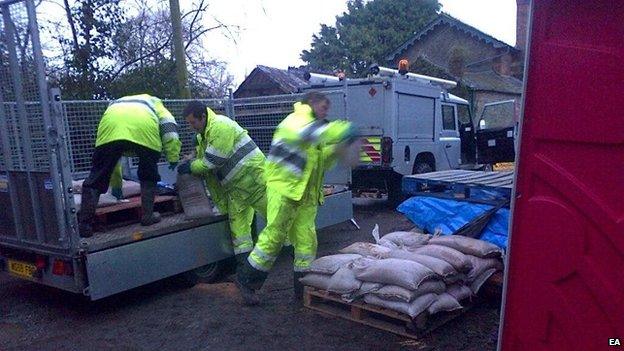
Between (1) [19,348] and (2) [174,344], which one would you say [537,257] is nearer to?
(2) [174,344]

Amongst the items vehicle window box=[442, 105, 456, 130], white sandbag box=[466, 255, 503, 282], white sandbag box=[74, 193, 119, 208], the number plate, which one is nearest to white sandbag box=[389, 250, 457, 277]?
white sandbag box=[466, 255, 503, 282]

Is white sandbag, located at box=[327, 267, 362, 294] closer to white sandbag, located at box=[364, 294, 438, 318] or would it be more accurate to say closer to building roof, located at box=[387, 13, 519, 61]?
white sandbag, located at box=[364, 294, 438, 318]

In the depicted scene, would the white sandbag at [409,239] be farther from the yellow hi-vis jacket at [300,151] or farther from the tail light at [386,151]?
the tail light at [386,151]

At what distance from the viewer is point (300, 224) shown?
484cm

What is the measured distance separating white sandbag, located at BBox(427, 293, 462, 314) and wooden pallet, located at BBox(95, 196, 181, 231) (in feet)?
9.71

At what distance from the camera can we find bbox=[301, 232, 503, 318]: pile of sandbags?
403 cm

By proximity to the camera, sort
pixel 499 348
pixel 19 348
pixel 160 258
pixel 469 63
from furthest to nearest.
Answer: pixel 469 63
pixel 160 258
pixel 19 348
pixel 499 348

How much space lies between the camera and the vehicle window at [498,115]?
13371 millimetres

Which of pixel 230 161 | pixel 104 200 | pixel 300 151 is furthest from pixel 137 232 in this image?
pixel 300 151

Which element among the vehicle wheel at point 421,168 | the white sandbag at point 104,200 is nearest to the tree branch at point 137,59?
the vehicle wheel at point 421,168

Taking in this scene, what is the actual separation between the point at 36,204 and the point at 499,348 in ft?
13.1

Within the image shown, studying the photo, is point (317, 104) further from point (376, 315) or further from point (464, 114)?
point (464, 114)

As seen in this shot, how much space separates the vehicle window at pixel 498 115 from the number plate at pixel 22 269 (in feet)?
34.5

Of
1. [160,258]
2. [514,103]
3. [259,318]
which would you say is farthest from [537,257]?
[514,103]
